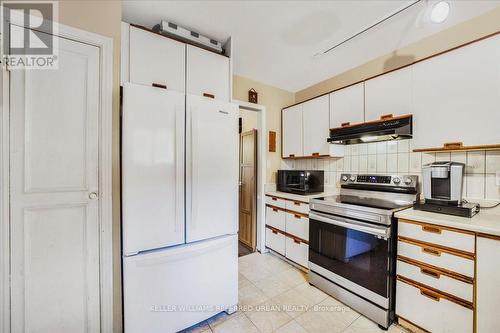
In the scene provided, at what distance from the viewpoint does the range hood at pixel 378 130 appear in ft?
6.02

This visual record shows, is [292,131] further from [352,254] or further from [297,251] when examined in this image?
[352,254]

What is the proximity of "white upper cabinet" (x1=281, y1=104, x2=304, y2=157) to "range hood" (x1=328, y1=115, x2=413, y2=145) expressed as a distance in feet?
1.79

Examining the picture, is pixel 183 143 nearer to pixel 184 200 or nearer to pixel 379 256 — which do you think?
pixel 184 200

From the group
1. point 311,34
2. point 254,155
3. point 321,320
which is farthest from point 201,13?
point 321,320

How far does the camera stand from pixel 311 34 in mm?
1921

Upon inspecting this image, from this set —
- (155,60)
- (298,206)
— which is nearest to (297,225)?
(298,206)

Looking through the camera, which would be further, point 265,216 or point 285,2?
point 265,216

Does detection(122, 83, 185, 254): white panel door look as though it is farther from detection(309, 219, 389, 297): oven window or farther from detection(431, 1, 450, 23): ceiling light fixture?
detection(431, 1, 450, 23): ceiling light fixture

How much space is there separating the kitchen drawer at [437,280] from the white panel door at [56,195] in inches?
86.3

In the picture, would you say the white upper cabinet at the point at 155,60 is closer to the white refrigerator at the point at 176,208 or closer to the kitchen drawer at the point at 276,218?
the white refrigerator at the point at 176,208

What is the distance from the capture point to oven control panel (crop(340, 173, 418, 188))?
6.45 feet

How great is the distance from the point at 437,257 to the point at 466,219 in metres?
0.32

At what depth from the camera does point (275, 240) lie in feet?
9.25

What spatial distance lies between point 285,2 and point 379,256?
6.99ft
